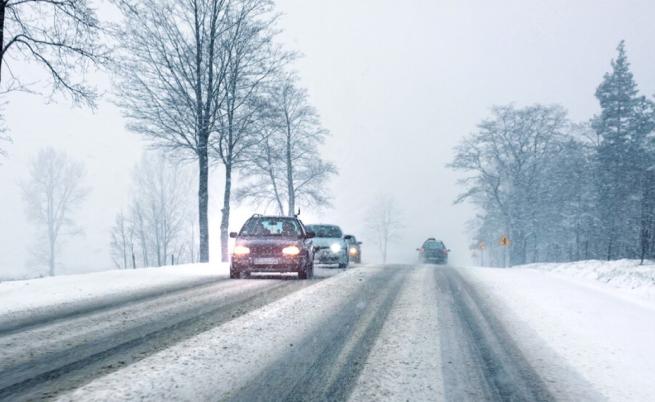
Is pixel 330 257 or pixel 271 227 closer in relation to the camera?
pixel 271 227

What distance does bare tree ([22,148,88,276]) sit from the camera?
47.0 metres

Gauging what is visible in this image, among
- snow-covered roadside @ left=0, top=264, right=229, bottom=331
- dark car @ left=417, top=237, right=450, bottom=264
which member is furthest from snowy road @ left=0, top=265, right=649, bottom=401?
dark car @ left=417, top=237, right=450, bottom=264

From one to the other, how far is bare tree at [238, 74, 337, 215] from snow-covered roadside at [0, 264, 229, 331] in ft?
63.8

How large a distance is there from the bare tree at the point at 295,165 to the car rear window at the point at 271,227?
702 inches

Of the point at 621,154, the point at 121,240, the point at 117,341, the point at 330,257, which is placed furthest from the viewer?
the point at 121,240

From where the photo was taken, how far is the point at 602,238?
134ft

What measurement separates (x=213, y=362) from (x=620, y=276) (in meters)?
13.9

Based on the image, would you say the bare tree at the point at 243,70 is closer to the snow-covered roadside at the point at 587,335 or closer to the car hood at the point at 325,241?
the car hood at the point at 325,241

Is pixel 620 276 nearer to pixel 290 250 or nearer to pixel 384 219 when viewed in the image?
pixel 290 250

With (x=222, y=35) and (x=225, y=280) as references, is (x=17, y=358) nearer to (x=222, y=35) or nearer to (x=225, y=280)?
(x=225, y=280)

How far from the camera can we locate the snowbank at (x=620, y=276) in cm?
1284

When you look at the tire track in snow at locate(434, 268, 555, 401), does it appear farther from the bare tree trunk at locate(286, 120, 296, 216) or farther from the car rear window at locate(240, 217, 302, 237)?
the bare tree trunk at locate(286, 120, 296, 216)

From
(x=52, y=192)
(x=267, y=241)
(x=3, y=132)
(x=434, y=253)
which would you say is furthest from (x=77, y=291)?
(x=52, y=192)

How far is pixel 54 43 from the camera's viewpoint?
13.1m
